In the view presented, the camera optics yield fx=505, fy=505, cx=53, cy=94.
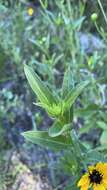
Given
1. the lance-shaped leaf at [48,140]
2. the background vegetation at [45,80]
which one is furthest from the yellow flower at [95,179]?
the background vegetation at [45,80]

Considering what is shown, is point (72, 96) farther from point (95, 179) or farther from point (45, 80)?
point (45, 80)

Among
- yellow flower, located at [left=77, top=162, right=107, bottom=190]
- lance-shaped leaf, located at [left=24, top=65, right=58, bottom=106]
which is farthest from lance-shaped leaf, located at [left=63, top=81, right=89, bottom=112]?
yellow flower, located at [left=77, top=162, right=107, bottom=190]

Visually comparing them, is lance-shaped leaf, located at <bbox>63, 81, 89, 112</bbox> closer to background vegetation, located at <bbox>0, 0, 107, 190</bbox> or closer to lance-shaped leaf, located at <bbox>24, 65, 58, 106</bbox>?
lance-shaped leaf, located at <bbox>24, 65, 58, 106</bbox>

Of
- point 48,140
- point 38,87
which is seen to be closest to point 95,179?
point 48,140

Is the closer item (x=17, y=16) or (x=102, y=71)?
(x=102, y=71)

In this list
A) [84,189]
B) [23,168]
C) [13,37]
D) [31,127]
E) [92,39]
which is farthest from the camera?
[92,39]

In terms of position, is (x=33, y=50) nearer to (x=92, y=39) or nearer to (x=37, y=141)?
(x=92, y=39)

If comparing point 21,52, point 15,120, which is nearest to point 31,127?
point 15,120
